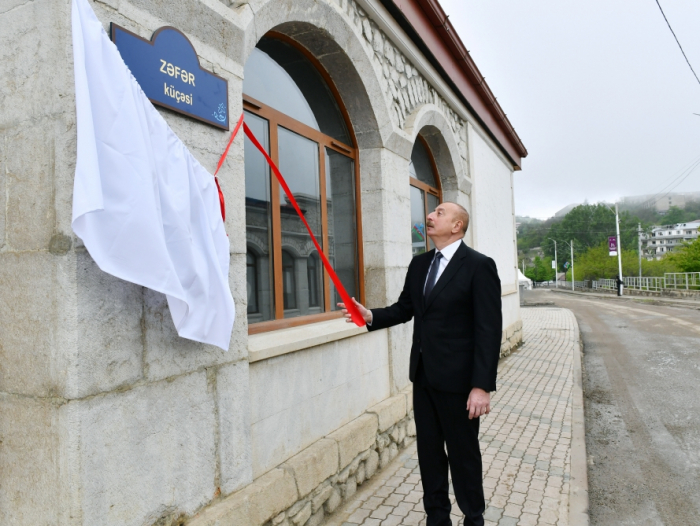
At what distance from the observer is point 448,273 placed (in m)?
2.90

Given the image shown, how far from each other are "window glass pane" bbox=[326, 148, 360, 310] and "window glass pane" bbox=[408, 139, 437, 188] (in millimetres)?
1922

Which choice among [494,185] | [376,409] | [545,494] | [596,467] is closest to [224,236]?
[376,409]

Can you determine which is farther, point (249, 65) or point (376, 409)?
point (376, 409)

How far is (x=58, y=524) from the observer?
1.85 meters

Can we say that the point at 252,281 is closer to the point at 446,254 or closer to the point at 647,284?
the point at 446,254

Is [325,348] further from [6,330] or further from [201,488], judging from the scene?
[6,330]

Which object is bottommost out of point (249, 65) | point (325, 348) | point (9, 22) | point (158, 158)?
point (325, 348)

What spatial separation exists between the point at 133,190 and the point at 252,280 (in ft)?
5.14

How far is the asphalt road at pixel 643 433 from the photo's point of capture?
142 inches

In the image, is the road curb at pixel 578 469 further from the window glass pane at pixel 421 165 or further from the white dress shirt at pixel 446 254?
the window glass pane at pixel 421 165

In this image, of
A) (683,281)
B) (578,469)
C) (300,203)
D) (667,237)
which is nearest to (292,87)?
(300,203)

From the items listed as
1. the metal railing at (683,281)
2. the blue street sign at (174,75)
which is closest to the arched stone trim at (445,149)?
the blue street sign at (174,75)

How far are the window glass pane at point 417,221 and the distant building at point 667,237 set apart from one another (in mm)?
119325

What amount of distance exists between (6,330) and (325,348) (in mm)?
A: 2043
